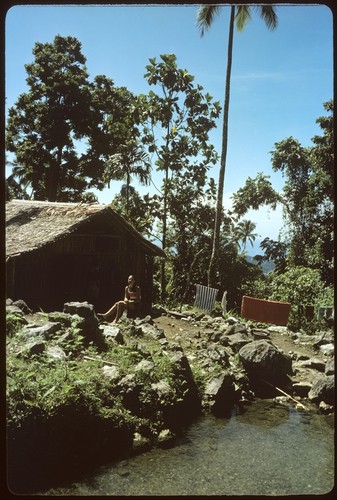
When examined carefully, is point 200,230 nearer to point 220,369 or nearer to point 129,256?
point 129,256

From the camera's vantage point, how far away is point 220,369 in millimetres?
10055

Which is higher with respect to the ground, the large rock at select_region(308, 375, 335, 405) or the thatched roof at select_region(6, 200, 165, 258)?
the thatched roof at select_region(6, 200, 165, 258)

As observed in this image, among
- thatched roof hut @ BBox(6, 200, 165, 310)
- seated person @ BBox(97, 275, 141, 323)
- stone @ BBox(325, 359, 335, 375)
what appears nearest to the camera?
stone @ BBox(325, 359, 335, 375)

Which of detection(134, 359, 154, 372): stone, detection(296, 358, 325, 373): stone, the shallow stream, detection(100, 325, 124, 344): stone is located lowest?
the shallow stream

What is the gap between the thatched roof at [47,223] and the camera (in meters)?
13.1

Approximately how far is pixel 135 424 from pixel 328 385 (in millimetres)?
4443

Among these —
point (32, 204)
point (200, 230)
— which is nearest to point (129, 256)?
point (32, 204)

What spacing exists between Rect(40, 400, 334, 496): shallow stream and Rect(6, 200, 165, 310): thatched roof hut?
24.8 ft

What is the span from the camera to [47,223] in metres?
14.4

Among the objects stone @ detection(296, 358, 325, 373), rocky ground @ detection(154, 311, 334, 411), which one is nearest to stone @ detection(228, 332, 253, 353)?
rocky ground @ detection(154, 311, 334, 411)

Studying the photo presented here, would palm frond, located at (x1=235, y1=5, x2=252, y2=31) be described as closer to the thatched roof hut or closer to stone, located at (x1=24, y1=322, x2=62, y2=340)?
the thatched roof hut

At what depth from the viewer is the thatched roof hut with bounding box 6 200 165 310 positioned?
1330 cm

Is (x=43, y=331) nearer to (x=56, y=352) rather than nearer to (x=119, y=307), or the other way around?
(x=56, y=352)

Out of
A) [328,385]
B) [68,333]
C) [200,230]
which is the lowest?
[328,385]
